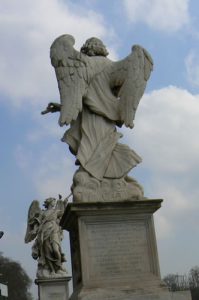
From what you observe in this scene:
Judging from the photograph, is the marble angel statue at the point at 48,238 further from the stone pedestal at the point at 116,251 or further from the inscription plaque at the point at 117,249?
the inscription plaque at the point at 117,249

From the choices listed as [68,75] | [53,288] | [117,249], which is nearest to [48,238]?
[53,288]

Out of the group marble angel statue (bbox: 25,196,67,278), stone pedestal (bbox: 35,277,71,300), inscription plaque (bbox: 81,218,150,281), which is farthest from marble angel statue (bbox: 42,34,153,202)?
stone pedestal (bbox: 35,277,71,300)

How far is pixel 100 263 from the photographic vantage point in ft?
24.1

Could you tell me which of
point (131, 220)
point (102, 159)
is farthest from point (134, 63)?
point (131, 220)

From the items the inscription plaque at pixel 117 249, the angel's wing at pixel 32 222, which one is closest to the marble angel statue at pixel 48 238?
the angel's wing at pixel 32 222

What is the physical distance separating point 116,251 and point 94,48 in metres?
3.55

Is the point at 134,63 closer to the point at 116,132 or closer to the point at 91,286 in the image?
the point at 116,132

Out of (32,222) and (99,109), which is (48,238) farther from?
(99,109)

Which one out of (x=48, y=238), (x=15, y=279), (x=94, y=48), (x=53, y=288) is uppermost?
(x=15, y=279)

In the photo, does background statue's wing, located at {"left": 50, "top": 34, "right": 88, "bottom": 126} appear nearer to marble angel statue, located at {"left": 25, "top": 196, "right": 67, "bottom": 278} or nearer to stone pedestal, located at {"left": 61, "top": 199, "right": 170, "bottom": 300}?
stone pedestal, located at {"left": 61, "top": 199, "right": 170, "bottom": 300}

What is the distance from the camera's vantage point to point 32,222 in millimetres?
18672

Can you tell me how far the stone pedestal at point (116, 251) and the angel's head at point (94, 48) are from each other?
9.26ft

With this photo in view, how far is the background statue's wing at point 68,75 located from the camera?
811cm

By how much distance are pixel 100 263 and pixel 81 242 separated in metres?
0.40
